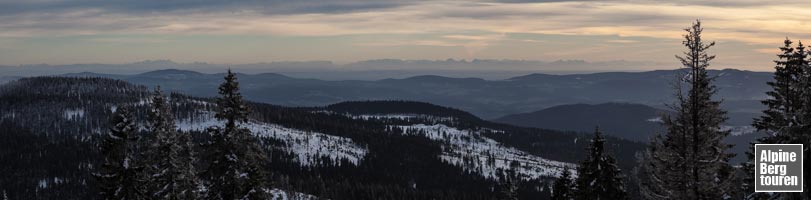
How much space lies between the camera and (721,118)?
27.3 meters

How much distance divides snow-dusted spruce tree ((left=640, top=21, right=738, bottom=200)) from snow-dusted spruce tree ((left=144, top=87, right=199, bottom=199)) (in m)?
27.0

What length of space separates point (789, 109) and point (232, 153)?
102ft

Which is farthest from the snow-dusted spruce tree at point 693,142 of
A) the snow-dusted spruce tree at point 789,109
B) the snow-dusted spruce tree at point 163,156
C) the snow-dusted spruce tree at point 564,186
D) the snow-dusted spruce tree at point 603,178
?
the snow-dusted spruce tree at point 163,156

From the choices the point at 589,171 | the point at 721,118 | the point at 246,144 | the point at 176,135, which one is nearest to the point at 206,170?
the point at 246,144

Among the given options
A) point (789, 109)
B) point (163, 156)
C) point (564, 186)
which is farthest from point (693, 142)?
point (163, 156)

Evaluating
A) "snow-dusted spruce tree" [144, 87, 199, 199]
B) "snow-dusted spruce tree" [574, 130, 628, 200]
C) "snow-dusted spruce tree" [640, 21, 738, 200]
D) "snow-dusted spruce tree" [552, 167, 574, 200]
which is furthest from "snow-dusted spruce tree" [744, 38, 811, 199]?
"snow-dusted spruce tree" [144, 87, 199, 199]

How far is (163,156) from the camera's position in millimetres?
37906

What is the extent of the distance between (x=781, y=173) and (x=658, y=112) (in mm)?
7412

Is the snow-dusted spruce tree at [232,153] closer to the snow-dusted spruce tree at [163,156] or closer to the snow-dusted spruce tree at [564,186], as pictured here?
the snow-dusted spruce tree at [163,156]

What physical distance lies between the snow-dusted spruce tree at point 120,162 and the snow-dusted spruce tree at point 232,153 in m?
5.38

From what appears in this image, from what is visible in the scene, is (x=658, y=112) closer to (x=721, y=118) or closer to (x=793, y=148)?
(x=721, y=118)

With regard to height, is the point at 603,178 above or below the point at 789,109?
below

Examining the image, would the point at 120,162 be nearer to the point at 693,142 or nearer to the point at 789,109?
the point at 693,142

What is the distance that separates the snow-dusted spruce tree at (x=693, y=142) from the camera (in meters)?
27.2
